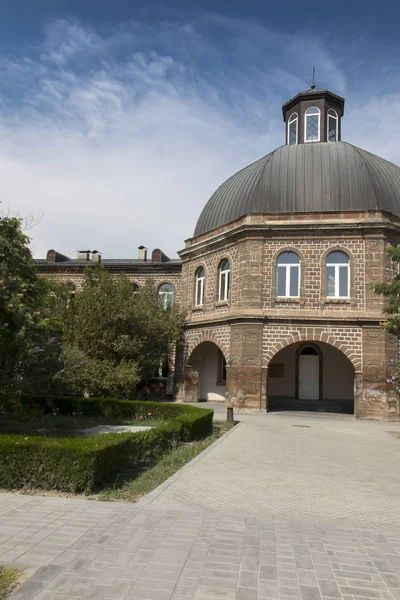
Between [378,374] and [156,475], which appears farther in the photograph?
[378,374]

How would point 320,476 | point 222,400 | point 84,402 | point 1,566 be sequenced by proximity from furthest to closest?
point 222,400, point 84,402, point 320,476, point 1,566

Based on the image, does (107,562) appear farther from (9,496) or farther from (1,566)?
(9,496)

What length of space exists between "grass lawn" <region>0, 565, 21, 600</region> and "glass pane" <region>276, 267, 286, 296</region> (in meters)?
18.7

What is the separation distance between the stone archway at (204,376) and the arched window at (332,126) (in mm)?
13905

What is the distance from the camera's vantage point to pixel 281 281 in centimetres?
2211

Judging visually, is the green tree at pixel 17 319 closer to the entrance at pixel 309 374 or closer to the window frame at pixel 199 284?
the window frame at pixel 199 284

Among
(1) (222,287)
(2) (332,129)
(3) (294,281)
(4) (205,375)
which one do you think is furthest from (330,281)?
(2) (332,129)

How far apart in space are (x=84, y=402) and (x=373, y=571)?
14252mm

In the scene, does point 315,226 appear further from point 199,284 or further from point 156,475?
point 156,475

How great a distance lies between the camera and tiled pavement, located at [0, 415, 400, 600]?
4.12m

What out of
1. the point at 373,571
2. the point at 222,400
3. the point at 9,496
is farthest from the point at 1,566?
the point at 222,400

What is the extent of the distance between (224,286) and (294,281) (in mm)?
3878

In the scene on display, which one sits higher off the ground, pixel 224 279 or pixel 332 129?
pixel 332 129

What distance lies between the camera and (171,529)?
5488mm
